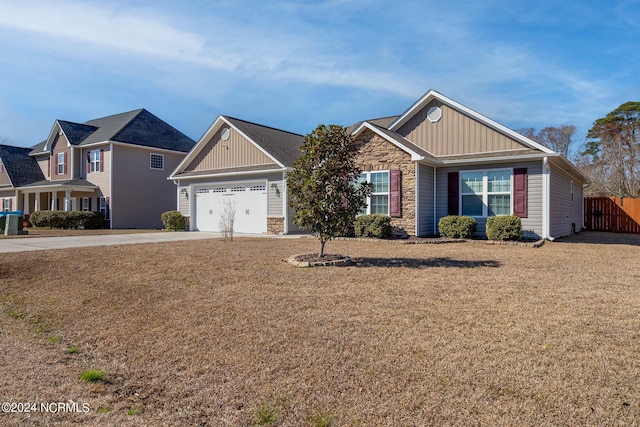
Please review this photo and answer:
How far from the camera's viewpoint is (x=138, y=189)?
84.8 ft

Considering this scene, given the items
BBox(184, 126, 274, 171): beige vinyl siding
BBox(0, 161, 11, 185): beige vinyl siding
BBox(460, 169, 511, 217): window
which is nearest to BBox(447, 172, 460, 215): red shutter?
BBox(460, 169, 511, 217): window

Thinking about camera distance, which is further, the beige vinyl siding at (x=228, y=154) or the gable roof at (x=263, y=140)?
the beige vinyl siding at (x=228, y=154)

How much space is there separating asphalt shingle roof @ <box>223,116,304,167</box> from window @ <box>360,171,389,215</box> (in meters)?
4.44

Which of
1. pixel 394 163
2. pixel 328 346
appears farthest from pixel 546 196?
pixel 328 346

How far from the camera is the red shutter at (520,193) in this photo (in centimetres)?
1386

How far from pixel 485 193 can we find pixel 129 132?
2173 centimetres

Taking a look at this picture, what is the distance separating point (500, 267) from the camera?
8.26m

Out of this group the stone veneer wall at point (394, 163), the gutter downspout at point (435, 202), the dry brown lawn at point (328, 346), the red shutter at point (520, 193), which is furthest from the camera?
the gutter downspout at point (435, 202)

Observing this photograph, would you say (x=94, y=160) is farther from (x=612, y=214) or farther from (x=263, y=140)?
(x=612, y=214)

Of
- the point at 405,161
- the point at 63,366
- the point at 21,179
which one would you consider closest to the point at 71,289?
the point at 63,366

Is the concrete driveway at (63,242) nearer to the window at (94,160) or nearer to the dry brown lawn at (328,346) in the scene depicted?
the dry brown lawn at (328,346)

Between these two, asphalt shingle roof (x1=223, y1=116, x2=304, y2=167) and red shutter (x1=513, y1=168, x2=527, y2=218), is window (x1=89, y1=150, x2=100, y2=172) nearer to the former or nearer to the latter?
asphalt shingle roof (x1=223, y1=116, x2=304, y2=167)

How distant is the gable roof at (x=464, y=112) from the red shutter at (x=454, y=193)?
7.06ft

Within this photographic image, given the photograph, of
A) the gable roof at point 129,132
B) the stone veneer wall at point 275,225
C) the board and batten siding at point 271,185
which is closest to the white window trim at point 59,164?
the gable roof at point 129,132
